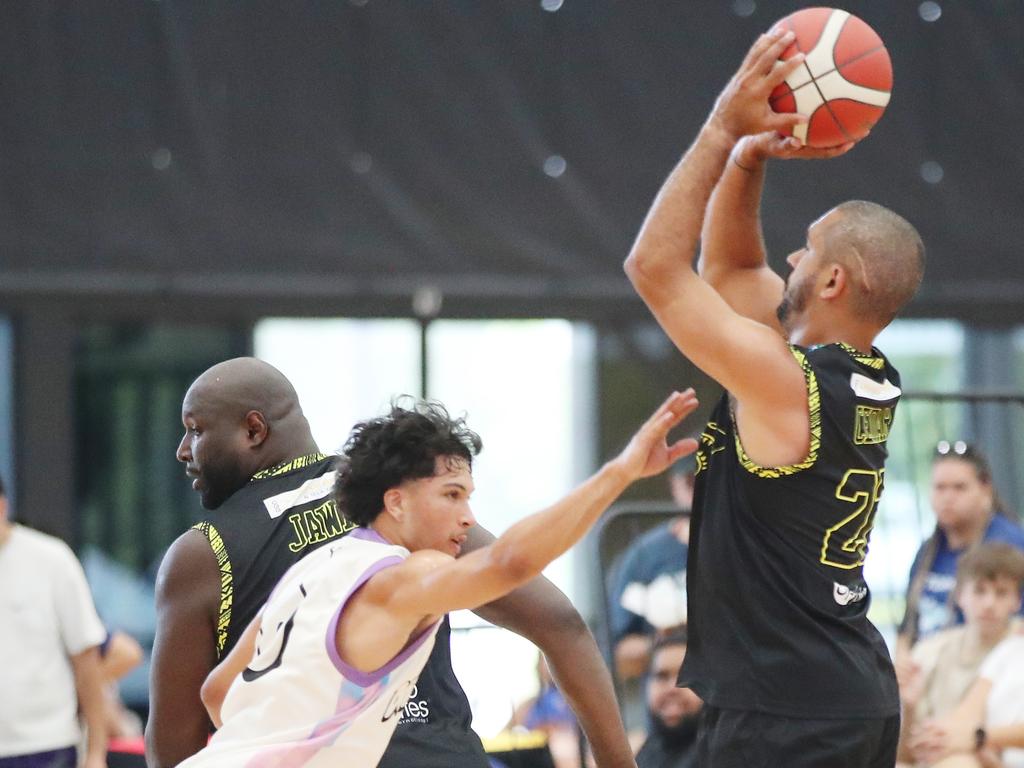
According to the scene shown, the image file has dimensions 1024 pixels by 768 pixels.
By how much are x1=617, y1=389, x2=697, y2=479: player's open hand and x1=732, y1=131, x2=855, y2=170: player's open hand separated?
2.50 feet

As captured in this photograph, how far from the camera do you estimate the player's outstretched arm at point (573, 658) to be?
150 inches

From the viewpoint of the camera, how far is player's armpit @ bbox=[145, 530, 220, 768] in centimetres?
372

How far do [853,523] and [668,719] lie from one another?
105 inches

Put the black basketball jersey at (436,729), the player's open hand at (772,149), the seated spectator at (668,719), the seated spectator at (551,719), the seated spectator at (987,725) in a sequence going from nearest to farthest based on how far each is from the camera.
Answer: the player's open hand at (772,149) < the black basketball jersey at (436,729) < the seated spectator at (668,719) < the seated spectator at (987,725) < the seated spectator at (551,719)

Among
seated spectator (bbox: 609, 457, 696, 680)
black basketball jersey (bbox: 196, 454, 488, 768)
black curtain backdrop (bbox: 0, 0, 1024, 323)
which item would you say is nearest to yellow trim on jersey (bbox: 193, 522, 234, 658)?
black basketball jersey (bbox: 196, 454, 488, 768)

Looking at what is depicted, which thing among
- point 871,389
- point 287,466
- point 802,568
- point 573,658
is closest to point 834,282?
point 871,389

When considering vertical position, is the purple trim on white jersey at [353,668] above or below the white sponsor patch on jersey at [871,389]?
below

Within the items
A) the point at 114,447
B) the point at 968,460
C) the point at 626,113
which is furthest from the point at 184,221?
the point at 968,460

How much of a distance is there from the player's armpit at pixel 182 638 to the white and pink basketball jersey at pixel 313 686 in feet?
1.94

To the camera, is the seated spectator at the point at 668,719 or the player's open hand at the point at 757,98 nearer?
the player's open hand at the point at 757,98

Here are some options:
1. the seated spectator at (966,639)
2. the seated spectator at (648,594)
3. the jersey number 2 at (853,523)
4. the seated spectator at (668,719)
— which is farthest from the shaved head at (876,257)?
the seated spectator at (648,594)

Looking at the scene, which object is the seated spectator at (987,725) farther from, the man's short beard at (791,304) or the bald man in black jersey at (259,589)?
the man's short beard at (791,304)

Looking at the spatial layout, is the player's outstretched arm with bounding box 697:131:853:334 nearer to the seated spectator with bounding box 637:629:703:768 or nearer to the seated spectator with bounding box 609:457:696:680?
the seated spectator with bounding box 637:629:703:768

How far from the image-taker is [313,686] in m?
3.07
